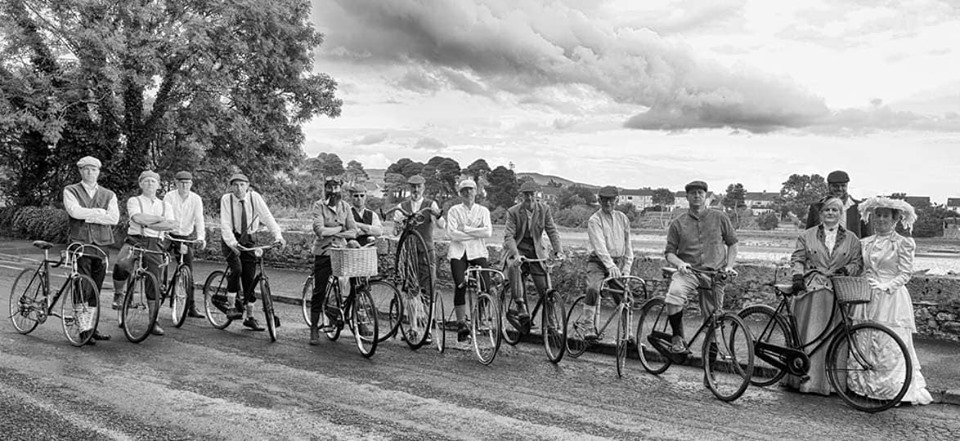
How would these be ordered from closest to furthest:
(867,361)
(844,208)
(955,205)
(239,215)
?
(867,361)
(844,208)
(239,215)
(955,205)

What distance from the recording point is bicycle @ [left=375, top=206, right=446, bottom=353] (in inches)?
307

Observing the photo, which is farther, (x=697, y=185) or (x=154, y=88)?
(x=154, y=88)

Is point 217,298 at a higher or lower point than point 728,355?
higher

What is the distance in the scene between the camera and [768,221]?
17781 mm

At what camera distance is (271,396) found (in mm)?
5715

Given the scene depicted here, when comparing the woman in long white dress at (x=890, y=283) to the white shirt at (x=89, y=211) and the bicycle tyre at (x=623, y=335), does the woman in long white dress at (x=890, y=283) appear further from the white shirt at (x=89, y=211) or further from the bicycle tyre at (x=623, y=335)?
the white shirt at (x=89, y=211)

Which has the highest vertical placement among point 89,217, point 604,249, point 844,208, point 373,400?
point 844,208

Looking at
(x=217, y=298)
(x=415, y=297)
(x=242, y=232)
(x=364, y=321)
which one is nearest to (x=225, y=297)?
(x=217, y=298)

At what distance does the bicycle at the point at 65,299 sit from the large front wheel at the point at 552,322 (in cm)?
483

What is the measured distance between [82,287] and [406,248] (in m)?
3.53

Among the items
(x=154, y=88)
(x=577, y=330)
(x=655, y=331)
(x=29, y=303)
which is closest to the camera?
(x=655, y=331)

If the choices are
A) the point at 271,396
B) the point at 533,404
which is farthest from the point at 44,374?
the point at 533,404

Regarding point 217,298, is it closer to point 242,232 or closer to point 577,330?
point 242,232

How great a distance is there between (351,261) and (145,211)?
2942 millimetres
